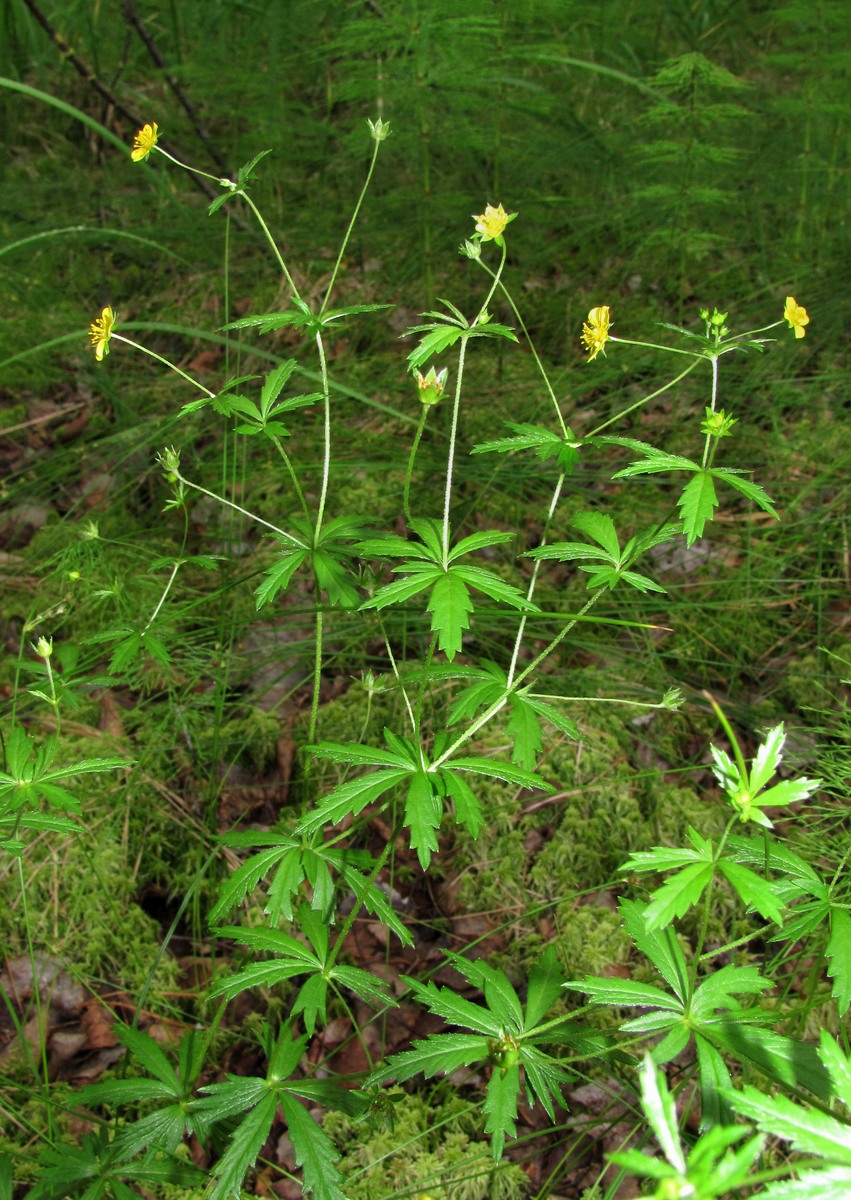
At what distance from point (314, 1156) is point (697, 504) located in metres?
0.97

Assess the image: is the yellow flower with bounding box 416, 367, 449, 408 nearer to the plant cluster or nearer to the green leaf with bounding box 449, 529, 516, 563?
the plant cluster

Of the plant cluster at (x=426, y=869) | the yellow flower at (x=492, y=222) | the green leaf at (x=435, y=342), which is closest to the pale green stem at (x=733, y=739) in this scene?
the plant cluster at (x=426, y=869)

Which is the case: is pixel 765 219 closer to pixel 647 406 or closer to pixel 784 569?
pixel 647 406

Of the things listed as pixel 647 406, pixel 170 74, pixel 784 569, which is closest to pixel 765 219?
pixel 647 406

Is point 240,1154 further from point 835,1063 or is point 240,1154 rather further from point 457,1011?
point 835,1063

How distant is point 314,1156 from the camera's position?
3.69ft

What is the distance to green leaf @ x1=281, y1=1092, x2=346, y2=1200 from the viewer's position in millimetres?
1112

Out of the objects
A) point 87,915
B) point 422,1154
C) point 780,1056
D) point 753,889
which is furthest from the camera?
point 87,915

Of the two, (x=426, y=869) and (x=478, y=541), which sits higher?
(x=478, y=541)

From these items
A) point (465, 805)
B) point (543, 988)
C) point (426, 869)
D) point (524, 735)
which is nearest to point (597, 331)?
point (524, 735)

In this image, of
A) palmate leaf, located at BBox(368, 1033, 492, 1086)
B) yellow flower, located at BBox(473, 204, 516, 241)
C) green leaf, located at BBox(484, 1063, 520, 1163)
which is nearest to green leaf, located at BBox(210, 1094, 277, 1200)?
palmate leaf, located at BBox(368, 1033, 492, 1086)

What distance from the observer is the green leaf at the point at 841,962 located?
Result: 3.26 ft

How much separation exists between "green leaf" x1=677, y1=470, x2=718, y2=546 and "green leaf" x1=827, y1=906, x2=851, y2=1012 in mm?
492

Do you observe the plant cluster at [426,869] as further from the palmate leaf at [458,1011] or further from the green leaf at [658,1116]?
the green leaf at [658,1116]
